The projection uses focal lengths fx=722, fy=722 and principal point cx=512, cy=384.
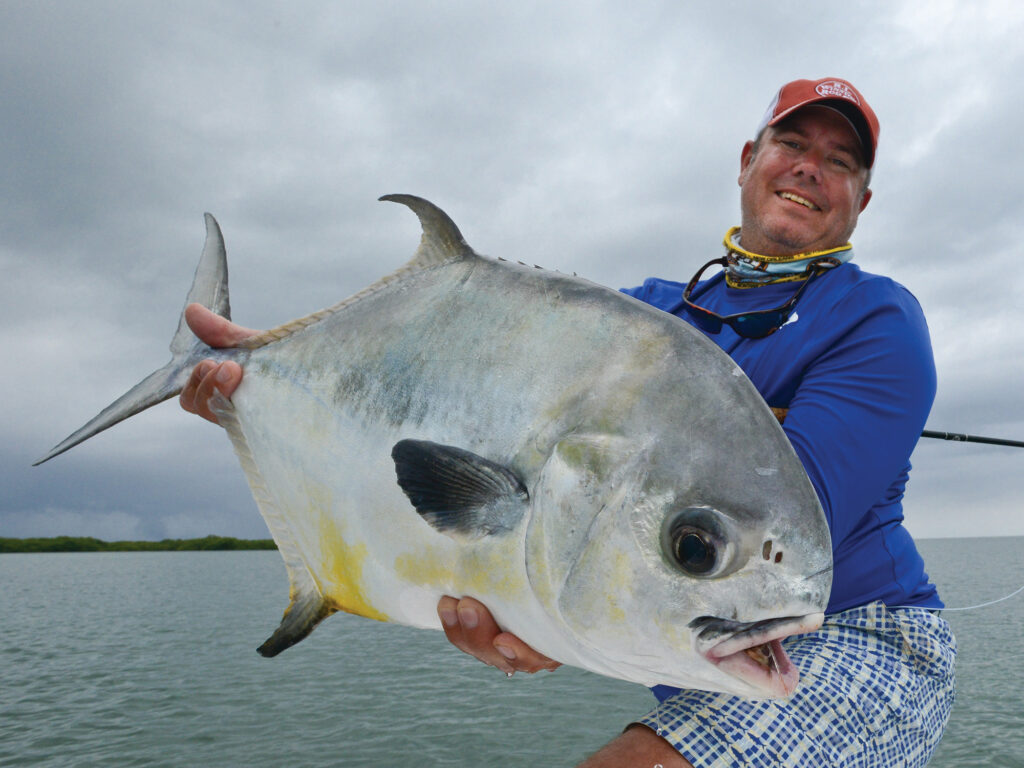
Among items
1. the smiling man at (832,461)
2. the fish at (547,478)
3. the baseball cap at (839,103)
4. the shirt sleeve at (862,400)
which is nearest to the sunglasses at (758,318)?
the smiling man at (832,461)

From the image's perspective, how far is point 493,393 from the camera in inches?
72.3

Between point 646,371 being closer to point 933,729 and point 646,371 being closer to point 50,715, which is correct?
point 933,729

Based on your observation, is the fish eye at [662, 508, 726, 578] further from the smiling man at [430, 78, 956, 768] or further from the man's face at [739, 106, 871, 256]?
the man's face at [739, 106, 871, 256]

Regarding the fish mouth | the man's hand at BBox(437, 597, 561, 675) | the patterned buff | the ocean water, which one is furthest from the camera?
the ocean water

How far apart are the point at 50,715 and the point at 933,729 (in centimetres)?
1808

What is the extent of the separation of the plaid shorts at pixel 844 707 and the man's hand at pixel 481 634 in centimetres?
53

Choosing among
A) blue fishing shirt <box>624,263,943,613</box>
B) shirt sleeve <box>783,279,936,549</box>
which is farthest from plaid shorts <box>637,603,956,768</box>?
shirt sleeve <box>783,279,936,549</box>

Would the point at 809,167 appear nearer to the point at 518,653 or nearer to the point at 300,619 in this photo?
the point at 518,653

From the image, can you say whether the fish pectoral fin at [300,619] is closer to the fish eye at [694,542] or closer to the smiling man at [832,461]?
the smiling man at [832,461]

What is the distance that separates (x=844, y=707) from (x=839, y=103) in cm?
240

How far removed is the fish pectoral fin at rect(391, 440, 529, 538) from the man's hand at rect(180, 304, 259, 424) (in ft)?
3.66

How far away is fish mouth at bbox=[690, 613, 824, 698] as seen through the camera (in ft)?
4.80

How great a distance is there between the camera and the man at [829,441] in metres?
2.09

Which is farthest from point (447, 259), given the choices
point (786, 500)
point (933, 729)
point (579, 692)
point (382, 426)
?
point (579, 692)
